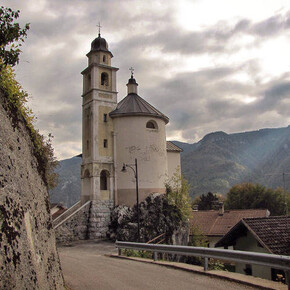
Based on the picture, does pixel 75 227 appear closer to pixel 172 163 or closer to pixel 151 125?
pixel 151 125

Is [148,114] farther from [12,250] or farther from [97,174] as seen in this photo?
[12,250]

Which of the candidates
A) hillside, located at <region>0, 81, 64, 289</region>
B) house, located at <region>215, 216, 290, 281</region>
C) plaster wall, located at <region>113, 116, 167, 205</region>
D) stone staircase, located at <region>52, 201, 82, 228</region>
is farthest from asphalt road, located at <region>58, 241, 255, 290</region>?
stone staircase, located at <region>52, 201, 82, 228</region>

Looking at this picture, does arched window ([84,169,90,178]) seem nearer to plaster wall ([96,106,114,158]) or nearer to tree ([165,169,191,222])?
plaster wall ([96,106,114,158])

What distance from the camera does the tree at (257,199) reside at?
63.9 m

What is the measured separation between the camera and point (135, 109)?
32.2 m

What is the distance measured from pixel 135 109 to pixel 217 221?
22.0 meters

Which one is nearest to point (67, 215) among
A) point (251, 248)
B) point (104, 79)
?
point (104, 79)

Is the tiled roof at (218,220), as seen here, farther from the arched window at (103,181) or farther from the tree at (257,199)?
the tree at (257,199)

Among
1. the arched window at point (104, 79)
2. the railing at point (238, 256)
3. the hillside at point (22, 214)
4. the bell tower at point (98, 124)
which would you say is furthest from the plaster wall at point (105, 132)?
the hillside at point (22, 214)

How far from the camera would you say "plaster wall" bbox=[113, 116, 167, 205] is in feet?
102

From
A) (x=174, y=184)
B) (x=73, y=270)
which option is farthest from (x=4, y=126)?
(x=174, y=184)

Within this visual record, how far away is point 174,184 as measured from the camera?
3303cm

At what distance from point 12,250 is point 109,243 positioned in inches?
879

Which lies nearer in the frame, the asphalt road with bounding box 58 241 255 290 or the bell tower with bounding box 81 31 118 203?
the asphalt road with bounding box 58 241 255 290
